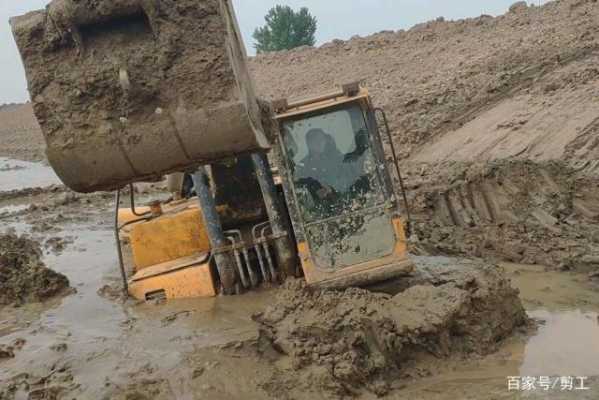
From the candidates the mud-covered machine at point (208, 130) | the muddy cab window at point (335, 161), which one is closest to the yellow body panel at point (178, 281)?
the mud-covered machine at point (208, 130)

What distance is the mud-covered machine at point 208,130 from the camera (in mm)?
3434

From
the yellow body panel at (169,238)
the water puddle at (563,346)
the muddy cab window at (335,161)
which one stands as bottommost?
the water puddle at (563,346)

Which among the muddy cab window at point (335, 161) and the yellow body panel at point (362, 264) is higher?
the muddy cab window at point (335, 161)

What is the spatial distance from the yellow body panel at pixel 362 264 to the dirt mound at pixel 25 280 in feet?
11.8

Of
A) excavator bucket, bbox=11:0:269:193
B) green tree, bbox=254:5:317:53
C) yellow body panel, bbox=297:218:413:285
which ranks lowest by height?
yellow body panel, bbox=297:218:413:285

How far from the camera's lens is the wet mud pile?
689 centimetres

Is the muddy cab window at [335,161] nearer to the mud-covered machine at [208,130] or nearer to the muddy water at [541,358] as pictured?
the mud-covered machine at [208,130]

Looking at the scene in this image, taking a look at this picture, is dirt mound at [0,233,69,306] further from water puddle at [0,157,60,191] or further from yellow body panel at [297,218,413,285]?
water puddle at [0,157,60,191]

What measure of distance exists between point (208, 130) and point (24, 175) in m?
19.2

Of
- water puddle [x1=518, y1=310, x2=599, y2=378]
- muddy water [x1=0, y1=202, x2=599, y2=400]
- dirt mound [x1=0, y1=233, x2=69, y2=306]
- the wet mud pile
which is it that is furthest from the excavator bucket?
dirt mound [x1=0, y1=233, x2=69, y2=306]

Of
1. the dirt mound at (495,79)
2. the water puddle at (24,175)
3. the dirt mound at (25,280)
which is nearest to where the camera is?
the dirt mound at (25,280)

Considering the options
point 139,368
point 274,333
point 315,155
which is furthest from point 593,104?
Result: point 139,368

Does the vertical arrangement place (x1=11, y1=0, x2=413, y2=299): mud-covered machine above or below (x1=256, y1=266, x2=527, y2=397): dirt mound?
above

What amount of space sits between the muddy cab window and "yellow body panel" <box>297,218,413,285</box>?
0.27 meters
